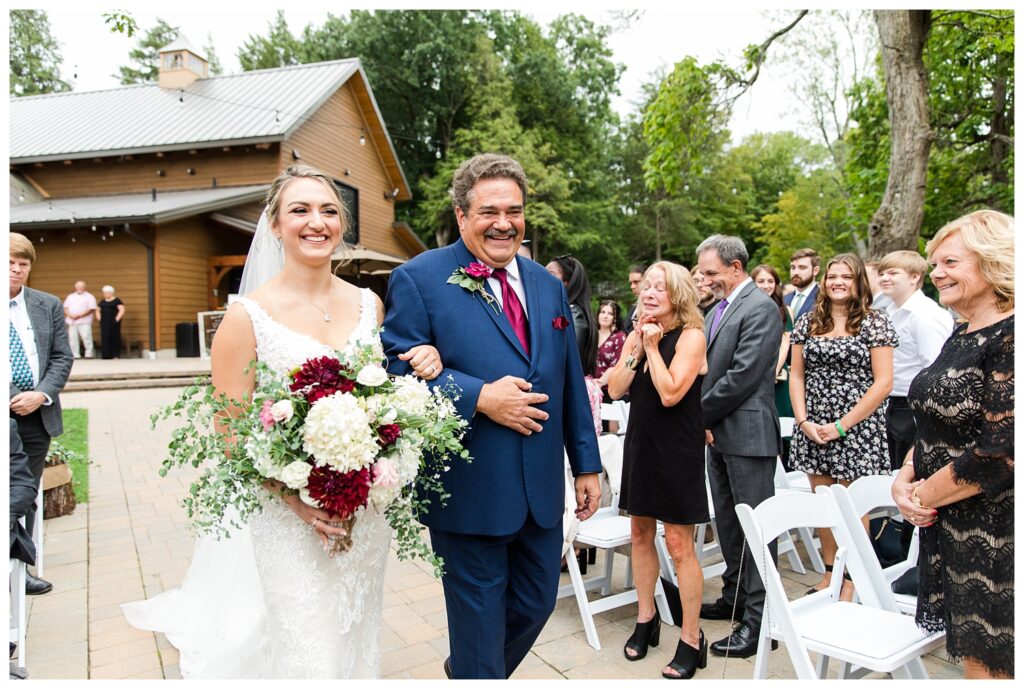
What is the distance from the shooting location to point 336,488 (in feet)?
6.65

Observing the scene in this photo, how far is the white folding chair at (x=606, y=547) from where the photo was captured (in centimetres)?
371

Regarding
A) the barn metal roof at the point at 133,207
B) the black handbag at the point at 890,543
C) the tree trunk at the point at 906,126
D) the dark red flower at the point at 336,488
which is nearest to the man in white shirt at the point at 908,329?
the black handbag at the point at 890,543

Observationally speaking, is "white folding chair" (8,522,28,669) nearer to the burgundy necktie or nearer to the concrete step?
the burgundy necktie

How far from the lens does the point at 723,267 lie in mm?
3912

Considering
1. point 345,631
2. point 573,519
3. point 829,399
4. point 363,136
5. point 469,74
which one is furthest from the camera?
point 469,74

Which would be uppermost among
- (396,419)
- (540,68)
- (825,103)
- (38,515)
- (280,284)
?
(540,68)

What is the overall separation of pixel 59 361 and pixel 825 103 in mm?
31332

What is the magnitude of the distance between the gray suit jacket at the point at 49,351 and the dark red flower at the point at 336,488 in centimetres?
311

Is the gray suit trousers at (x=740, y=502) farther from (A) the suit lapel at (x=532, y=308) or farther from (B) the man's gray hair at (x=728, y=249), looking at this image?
(A) the suit lapel at (x=532, y=308)

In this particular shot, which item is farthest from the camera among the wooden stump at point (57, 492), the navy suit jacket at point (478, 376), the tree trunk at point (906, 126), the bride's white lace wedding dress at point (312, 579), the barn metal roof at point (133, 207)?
the barn metal roof at point (133, 207)

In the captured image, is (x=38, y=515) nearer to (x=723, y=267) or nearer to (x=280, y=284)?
(x=280, y=284)

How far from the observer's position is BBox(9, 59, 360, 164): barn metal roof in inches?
741

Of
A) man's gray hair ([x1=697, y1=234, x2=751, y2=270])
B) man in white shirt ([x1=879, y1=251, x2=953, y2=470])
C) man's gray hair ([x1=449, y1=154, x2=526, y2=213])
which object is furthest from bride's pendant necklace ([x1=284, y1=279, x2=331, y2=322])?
man in white shirt ([x1=879, y1=251, x2=953, y2=470])

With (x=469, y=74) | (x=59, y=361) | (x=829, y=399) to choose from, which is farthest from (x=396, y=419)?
(x=469, y=74)
